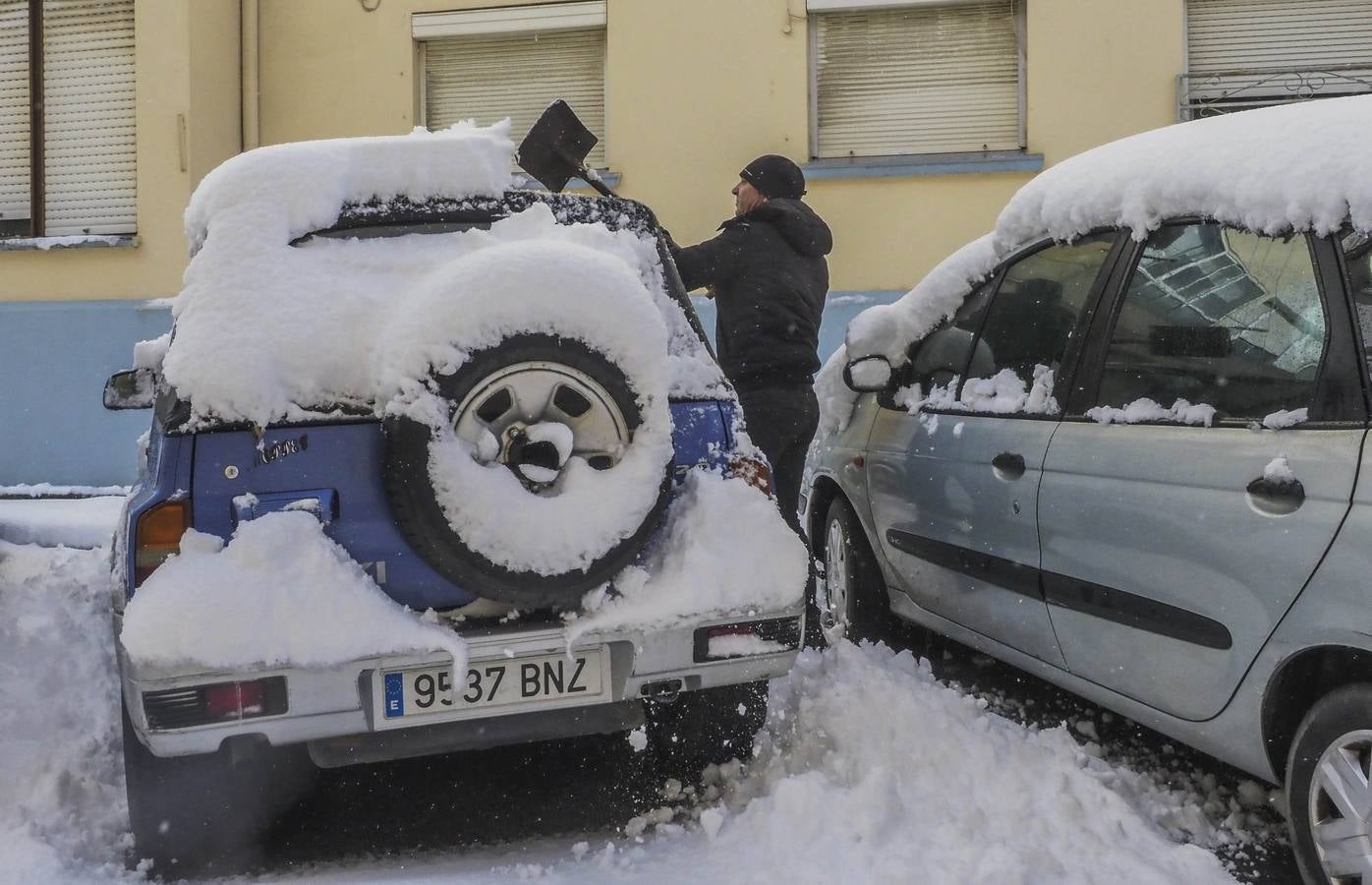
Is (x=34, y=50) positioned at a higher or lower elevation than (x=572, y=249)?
higher

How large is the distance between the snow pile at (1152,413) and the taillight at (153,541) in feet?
7.60

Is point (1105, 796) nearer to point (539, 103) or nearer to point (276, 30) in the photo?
point (539, 103)

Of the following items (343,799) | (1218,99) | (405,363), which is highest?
(1218,99)

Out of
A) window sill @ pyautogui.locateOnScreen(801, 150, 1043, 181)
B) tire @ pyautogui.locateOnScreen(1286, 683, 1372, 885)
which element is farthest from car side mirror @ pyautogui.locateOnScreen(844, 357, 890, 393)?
window sill @ pyautogui.locateOnScreen(801, 150, 1043, 181)

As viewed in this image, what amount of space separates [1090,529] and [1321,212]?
0.98 metres

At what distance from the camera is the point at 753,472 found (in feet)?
10.3

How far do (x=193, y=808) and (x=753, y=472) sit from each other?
5.36 ft

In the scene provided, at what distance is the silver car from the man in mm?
508

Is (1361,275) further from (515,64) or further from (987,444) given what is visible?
(515,64)

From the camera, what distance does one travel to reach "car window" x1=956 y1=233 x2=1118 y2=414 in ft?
11.4

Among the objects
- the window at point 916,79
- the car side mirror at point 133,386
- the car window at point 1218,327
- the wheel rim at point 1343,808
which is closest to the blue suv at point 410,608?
the car side mirror at point 133,386

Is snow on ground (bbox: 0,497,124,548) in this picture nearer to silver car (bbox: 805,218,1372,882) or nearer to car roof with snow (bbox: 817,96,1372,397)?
silver car (bbox: 805,218,1372,882)

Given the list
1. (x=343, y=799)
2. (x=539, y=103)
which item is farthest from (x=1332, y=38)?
(x=343, y=799)

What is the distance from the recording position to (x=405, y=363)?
2658 mm
